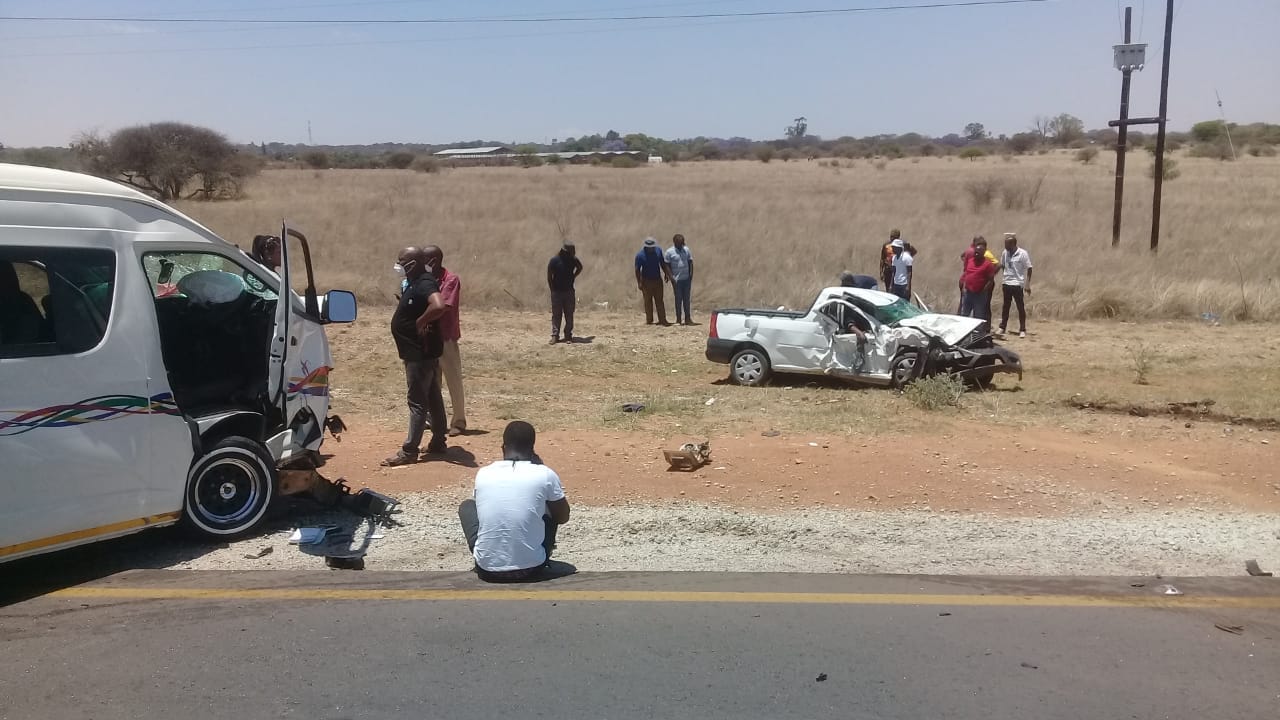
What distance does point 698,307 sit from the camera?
20875 mm

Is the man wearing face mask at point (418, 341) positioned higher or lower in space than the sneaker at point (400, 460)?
higher

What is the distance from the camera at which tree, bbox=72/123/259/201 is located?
152 feet

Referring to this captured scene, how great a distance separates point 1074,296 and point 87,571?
58.1 ft

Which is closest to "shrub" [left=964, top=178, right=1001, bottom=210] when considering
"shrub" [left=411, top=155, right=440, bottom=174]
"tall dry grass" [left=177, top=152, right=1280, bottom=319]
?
"tall dry grass" [left=177, top=152, right=1280, bottom=319]

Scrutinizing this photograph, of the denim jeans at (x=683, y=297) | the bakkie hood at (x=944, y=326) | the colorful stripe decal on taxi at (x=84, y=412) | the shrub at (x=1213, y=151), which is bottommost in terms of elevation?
the denim jeans at (x=683, y=297)

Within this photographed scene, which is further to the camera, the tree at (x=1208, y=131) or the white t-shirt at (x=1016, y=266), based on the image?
the tree at (x=1208, y=131)

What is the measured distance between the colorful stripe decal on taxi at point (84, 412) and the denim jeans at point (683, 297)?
13345 mm

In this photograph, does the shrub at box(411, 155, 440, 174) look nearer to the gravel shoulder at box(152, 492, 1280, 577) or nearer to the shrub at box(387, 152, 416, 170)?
the shrub at box(387, 152, 416, 170)

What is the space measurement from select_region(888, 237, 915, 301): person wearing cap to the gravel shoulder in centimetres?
987

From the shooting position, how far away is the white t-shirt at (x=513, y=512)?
5543 mm

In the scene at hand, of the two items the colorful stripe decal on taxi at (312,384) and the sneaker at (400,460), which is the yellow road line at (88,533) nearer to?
the colorful stripe decal on taxi at (312,384)

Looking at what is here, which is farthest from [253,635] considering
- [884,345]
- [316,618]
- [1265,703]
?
[884,345]

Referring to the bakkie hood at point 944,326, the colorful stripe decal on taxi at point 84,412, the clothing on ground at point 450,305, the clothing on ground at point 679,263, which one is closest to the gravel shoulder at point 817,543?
the colorful stripe decal on taxi at point 84,412

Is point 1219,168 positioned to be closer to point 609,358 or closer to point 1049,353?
point 1049,353
